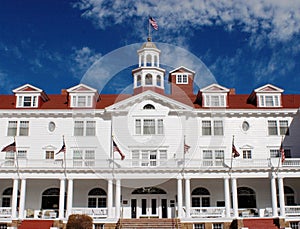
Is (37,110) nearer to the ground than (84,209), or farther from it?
farther from it

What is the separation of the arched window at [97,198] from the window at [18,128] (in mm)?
8332

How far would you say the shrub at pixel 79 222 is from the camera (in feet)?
103

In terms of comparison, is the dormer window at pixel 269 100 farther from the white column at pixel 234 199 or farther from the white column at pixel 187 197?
the white column at pixel 187 197

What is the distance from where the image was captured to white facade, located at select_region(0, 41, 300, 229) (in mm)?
35781

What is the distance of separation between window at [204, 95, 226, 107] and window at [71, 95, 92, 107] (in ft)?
36.7

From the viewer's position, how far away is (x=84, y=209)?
114 ft

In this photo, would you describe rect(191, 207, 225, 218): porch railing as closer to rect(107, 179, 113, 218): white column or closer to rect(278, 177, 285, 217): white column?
rect(278, 177, 285, 217): white column

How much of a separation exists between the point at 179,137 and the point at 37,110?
13469mm

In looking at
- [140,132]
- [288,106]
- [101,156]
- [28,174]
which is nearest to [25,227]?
[28,174]

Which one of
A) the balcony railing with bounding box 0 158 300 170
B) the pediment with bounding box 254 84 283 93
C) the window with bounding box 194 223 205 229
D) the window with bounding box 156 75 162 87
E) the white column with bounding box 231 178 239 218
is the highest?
the window with bounding box 156 75 162 87

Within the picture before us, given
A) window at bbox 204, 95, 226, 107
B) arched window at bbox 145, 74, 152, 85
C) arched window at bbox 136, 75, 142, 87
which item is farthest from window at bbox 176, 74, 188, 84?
window at bbox 204, 95, 226, 107

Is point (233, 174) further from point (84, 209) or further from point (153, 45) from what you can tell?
point (153, 45)

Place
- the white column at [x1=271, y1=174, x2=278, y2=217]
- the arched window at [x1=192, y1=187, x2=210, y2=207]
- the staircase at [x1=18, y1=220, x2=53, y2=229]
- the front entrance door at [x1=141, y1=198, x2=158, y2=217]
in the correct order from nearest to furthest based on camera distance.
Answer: the staircase at [x1=18, y1=220, x2=53, y2=229] → the white column at [x1=271, y1=174, x2=278, y2=217] → the front entrance door at [x1=141, y1=198, x2=158, y2=217] → the arched window at [x1=192, y1=187, x2=210, y2=207]

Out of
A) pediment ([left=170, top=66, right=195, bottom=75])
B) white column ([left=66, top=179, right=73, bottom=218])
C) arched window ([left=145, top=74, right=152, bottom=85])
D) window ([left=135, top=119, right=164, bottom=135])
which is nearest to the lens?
white column ([left=66, top=179, right=73, bottom=218])
